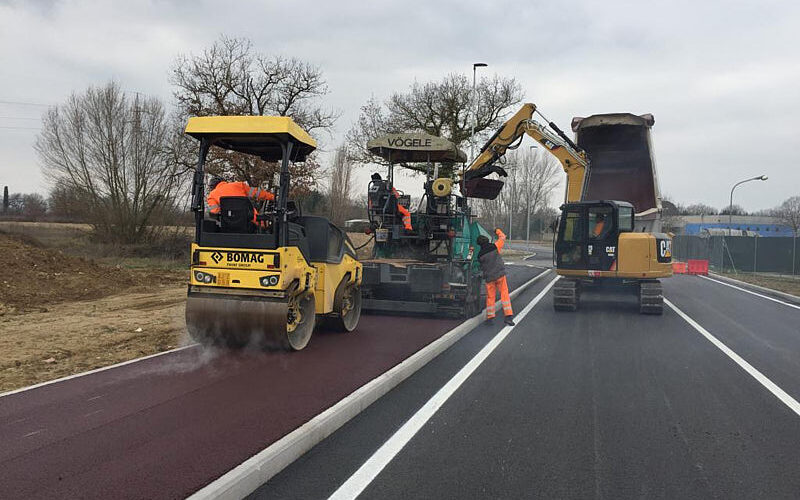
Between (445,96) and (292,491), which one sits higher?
(445,96)

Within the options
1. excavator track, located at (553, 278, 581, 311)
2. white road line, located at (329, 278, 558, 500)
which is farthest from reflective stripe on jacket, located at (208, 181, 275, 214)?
excavator track, located at (553, 278, 581, 311)

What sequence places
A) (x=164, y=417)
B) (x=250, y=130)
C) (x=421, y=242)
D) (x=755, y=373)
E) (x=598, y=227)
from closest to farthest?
(x=164, y=417)
(x=250, y=130)
(x=755, y=373)
(x=421, y=242)
(x=598, y=227)

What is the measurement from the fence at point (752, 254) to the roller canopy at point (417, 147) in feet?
79.7

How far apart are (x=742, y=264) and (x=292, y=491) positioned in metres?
34.8

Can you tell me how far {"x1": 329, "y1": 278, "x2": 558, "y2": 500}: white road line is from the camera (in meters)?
3.73

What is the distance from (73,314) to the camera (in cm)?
1112

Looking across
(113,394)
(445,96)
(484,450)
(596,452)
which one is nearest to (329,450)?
(484,450)

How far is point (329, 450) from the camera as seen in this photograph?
436 cm

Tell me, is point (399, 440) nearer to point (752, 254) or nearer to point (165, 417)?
point (165, 417)

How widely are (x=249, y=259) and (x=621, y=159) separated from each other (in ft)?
39.5

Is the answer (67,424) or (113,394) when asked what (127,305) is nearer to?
(113,394)

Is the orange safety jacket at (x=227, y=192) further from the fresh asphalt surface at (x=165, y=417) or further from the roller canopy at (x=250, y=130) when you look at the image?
the fresh asphalt surface at (x=165, y=417)

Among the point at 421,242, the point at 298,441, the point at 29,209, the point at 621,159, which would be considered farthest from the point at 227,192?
the point at 29,209

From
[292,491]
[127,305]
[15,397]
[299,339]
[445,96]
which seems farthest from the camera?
[445,96]
